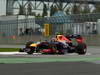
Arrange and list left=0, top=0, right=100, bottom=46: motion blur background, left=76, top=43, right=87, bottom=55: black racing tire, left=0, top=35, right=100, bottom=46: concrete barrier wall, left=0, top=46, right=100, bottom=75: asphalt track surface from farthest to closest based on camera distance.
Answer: left=0, top=0, right=100, bottom=46: motion blur background, left=0, top=35, right=100, bottom=46: concrete barrier wall, left=76, top=43, right=87, bottom=55: black racing tire, left=0, top=46, right=100, bottom=75: asphalt track surface

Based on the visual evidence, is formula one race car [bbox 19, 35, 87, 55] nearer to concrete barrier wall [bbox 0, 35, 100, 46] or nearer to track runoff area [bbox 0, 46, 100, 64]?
track runoff area [bbox 0, 46, 100, 64]

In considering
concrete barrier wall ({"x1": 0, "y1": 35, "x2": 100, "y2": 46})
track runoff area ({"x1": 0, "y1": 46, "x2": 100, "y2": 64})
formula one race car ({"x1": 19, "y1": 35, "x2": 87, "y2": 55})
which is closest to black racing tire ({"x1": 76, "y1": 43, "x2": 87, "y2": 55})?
formula one race car ({"x1": 19, "y1": 35, "x2": 87, "y2": 55})

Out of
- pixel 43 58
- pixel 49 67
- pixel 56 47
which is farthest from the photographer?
pixel 56 47

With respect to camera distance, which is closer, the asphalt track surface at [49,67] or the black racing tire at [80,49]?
the asphalt track surface at [49,67]

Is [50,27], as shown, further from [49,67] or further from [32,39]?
[49,67]

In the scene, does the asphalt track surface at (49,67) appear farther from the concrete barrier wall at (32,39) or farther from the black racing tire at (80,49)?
the concrete barrier wall at (32,39)

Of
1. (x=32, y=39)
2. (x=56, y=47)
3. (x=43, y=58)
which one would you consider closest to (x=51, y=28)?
(x=32, y=39)

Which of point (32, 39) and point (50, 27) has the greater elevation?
point (50, 27)

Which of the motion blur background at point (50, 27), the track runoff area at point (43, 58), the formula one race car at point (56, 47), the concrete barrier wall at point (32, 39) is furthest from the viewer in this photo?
the motion blur background at point (50, 27)

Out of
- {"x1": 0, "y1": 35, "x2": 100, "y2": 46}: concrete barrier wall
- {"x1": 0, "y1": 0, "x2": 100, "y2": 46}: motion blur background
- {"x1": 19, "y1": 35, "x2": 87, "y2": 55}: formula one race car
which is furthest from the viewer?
{"x1": 0, "y1": 0, "x2": 100, "y2": 46}: motion blur background

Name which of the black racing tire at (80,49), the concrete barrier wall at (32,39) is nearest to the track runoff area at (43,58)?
the black racing tire at (80,49)

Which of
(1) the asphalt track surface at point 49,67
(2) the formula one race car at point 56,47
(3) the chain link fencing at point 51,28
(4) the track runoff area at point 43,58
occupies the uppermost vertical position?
(3) the chain link fencing at point 51,28

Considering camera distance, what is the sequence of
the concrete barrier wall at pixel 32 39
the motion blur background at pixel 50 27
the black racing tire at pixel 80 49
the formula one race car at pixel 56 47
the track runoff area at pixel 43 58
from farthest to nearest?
the motion blur background at pixel 50 27, the concrete barrier wall at pixel 32 39, the black racing tire at pixel 80 49, the formula one race car at pixel 56 47, the track runoff area at pixel 43 58

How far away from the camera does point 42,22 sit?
47344 millimetres
